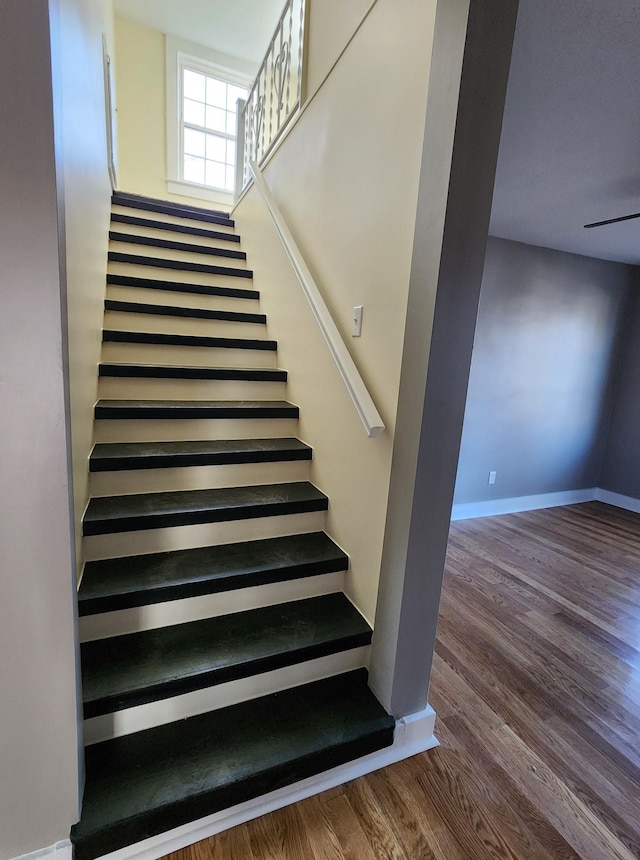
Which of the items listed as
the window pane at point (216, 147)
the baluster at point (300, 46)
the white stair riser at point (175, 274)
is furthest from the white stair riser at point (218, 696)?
the window pane at point (216, 147)

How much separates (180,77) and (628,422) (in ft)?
20.9

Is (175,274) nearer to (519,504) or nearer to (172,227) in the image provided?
(172,227)

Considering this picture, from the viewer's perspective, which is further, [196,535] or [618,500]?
[618,500]

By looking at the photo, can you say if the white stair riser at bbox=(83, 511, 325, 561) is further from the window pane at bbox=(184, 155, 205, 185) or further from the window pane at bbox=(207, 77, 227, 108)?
the window pane at bbox=(207, 77, 227, 108)

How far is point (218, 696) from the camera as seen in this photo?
129 centimetres

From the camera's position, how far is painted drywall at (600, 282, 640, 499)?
3980 mm

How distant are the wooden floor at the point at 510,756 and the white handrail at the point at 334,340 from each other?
116 cm

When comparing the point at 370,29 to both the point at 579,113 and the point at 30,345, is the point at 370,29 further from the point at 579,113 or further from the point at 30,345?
the point at 30,345

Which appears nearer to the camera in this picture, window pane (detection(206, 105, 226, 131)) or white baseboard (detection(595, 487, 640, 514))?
white baseboard (detection(595, 487, 640, 514))

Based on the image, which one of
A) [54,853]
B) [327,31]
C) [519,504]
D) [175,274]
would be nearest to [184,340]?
[175,274]

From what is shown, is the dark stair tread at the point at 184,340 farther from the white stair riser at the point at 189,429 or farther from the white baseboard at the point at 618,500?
the white baseboard at the point at 618,500

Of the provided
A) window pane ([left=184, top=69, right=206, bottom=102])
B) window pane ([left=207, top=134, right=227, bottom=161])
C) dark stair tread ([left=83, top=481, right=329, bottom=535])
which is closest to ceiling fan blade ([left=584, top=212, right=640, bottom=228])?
dark stair tread ([left=83, top=481, right=329, bottom=535])

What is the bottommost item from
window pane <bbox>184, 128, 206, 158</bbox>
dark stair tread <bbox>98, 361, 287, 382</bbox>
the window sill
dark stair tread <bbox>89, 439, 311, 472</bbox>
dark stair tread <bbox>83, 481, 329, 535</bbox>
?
dark stair tread <bbox>83, 481, 329, 535</bbox>

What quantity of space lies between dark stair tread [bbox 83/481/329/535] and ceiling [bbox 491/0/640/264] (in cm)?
185
